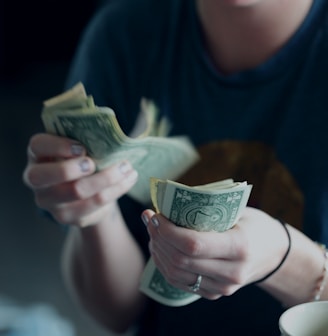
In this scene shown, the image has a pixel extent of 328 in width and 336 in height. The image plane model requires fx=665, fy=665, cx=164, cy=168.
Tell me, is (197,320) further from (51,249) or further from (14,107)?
(14,107)

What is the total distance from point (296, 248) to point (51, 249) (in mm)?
1272

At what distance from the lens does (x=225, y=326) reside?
0.77m

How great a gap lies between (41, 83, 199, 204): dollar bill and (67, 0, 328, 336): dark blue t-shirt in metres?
0.03

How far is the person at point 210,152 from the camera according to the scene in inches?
26.5

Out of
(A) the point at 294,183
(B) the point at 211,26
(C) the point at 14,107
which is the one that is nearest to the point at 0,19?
(C) the point at 14,107

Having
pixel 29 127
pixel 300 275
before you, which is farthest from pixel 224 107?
pixel 29 127

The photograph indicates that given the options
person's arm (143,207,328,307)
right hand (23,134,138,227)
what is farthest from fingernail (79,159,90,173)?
person's arm (143,207,328,307)

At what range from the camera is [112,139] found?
0.64 m

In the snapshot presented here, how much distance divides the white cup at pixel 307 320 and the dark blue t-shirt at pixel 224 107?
0.14 meters

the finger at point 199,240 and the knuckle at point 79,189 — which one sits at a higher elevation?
the finger at point 199,240

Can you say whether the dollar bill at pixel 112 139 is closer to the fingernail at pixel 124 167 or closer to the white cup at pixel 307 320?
the fingernail at pixel 124 167

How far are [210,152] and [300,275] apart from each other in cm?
23

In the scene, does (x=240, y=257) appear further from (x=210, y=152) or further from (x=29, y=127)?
(x=29, y=127)

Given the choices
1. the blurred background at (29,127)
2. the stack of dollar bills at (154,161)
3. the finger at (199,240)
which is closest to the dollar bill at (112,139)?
the stack of dollar bills at (154,161)
